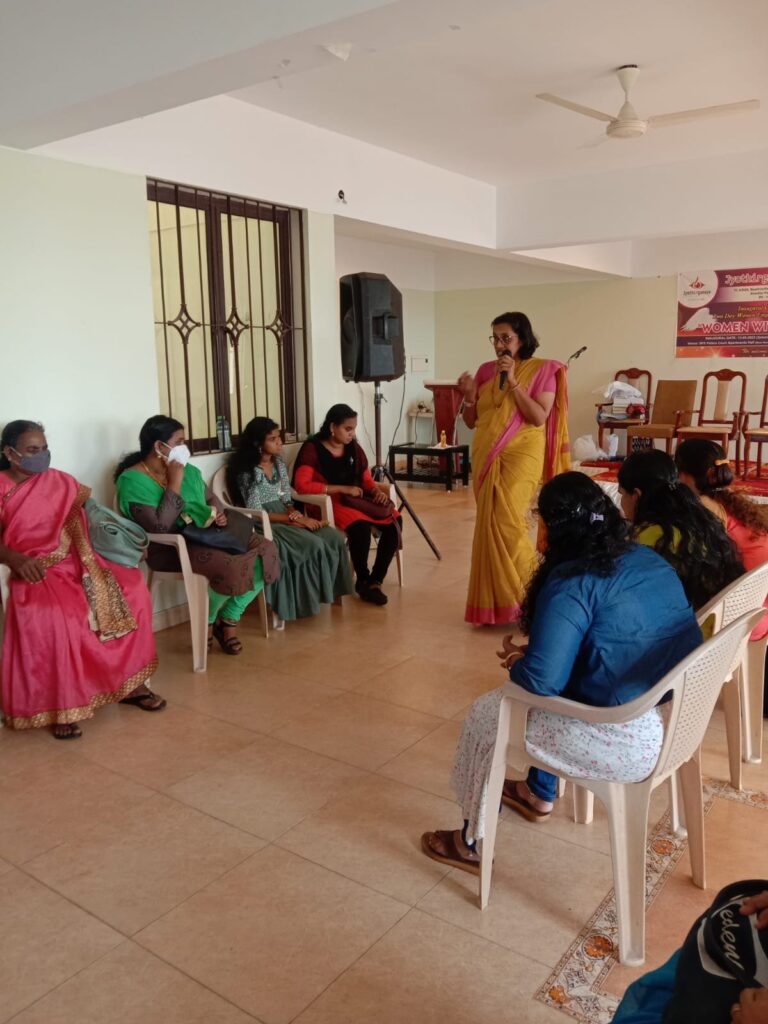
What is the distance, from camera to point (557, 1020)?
1630 mm

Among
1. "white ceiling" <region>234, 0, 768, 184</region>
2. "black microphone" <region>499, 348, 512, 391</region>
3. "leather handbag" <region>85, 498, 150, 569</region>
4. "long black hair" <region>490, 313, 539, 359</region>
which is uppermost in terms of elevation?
"white ceiling" <region>234, 0, 768, 184</region>

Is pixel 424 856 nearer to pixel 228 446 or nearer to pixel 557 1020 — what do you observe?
pixel 557 1020

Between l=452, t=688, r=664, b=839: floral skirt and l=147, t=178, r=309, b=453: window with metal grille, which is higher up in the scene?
l=147, t=178, r=309, b=453: window with metal grille

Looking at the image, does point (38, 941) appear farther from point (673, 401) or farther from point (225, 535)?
point (673, 401)

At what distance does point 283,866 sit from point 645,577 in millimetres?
1160

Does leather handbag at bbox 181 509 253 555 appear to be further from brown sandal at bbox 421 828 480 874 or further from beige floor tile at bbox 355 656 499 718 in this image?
brown sandal at bbox 421 828 480 874

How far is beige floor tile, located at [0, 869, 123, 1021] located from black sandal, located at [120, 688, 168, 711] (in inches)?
39.6

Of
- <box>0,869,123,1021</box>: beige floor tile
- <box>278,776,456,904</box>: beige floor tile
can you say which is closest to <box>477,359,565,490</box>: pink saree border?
<box>278,776,456,904</box>: beige floor tile

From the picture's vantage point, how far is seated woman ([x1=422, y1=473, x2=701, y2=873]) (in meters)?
1.77

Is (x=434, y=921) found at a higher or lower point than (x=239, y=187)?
lower

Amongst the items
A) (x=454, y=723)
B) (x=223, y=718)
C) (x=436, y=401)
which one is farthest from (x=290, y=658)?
(x=436, y=401)

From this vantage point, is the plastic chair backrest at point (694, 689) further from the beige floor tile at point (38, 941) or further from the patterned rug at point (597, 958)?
the beige floor tile at point (38, 941)

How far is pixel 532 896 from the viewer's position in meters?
2.01

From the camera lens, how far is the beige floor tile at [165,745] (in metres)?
2.63
